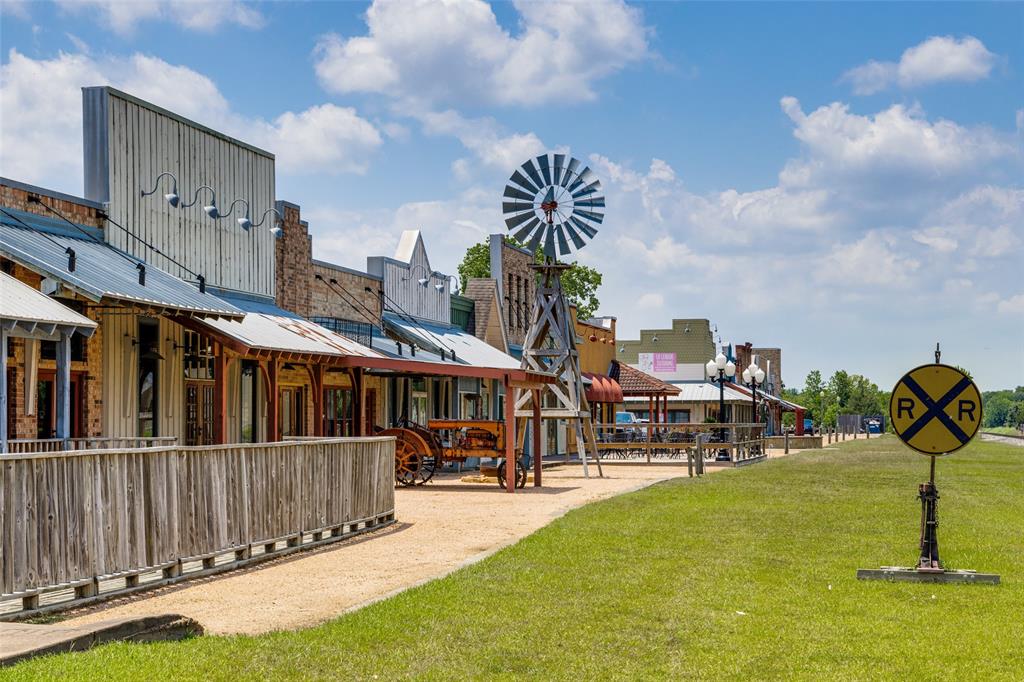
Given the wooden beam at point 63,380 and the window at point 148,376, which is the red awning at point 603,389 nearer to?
the window at point 148,376

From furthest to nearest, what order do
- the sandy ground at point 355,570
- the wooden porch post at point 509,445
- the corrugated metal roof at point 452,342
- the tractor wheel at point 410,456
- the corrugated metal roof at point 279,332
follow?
the corrugated metal roof at point 452,342, the tractor wheel at point 410,456, the wooden porch post at point 509,445, the corrugated metal roof at point 279,332, the sandy ground at point 355,570

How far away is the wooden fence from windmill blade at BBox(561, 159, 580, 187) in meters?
17.3

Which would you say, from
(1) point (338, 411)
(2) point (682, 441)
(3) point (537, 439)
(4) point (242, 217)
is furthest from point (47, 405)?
(2) point (682, 441)

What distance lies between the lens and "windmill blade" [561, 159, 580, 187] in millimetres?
30781

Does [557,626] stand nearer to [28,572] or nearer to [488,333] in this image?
[28,572]

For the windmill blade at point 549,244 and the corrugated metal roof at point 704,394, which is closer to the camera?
the windmill blade at point 549,244

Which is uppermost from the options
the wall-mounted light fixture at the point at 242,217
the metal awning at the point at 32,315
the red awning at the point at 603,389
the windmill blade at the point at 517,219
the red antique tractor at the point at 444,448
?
the windmill blade at the point at 517,219

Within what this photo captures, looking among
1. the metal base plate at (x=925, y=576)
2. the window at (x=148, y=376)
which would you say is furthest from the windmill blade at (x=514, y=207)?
the metal base plate at (x=925, y=576)

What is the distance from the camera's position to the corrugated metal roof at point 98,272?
15.9 m

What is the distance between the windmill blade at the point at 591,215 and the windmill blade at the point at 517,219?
3.72 ft

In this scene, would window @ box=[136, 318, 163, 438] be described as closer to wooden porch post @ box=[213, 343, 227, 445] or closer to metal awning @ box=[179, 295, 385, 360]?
metal awning @ box=[179, 295, 385, 360]

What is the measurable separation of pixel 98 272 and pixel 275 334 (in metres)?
4.90

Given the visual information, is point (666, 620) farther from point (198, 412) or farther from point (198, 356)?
point (198, 412)

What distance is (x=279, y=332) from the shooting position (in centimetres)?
2242
